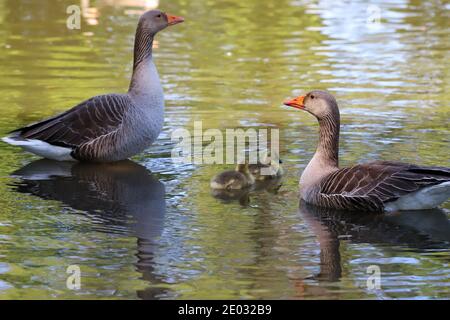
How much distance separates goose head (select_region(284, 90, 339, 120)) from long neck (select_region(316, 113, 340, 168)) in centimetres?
4

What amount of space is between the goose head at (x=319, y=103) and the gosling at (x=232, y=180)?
0.95 meters

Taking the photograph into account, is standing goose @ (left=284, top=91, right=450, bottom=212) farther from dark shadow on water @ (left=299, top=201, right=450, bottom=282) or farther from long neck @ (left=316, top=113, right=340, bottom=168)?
dark shadow on water @ (left=299, top=201, right=450, bottom=282)

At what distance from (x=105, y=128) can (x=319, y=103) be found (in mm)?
2762

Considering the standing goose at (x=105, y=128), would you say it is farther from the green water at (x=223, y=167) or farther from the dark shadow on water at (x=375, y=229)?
the dark shadow on water at (x=375, y=229)

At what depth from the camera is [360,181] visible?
9.73 m

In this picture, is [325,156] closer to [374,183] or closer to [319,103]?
[319,103]

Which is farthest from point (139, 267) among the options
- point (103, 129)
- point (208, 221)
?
point (103, 129)

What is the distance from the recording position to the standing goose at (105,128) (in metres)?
11.6

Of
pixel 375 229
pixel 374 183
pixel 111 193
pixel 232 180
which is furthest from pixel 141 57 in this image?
pixel 375 229

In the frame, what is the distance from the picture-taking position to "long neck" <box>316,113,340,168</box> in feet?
33.9

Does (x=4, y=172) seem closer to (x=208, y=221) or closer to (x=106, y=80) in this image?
(x=208, y=221)

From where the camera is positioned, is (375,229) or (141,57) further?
(141,57)

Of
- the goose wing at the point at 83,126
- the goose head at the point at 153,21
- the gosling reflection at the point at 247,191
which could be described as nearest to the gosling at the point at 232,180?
the gosling reflection at the point at 247,191
